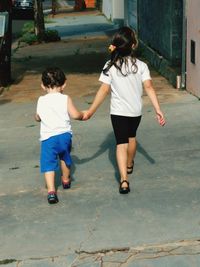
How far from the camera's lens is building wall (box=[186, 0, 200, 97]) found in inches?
395

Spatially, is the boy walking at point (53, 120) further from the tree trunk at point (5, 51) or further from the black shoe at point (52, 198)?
the tree trunk at point (5, 51)

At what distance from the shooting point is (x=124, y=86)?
562 centimetres

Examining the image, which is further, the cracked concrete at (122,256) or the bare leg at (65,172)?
the bare leg at (65,172)

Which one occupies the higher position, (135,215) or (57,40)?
(135,215)

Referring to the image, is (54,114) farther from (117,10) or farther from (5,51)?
(117,10)

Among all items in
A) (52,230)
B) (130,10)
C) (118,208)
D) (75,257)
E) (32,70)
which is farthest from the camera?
(130,10)

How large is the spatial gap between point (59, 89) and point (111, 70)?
1.81 feet

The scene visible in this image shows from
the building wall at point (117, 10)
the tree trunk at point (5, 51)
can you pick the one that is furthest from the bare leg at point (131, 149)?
the building wall at point (117, 10)

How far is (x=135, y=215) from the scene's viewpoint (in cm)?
513

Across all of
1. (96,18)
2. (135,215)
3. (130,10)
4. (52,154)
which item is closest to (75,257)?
(135,215)

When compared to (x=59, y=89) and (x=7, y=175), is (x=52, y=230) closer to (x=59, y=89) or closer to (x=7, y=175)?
(x=59, y=89)

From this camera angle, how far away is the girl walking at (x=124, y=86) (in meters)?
5.57

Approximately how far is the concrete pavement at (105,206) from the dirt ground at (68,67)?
3.04 m

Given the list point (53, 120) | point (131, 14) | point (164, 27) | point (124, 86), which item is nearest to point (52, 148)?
point (53, 120)
